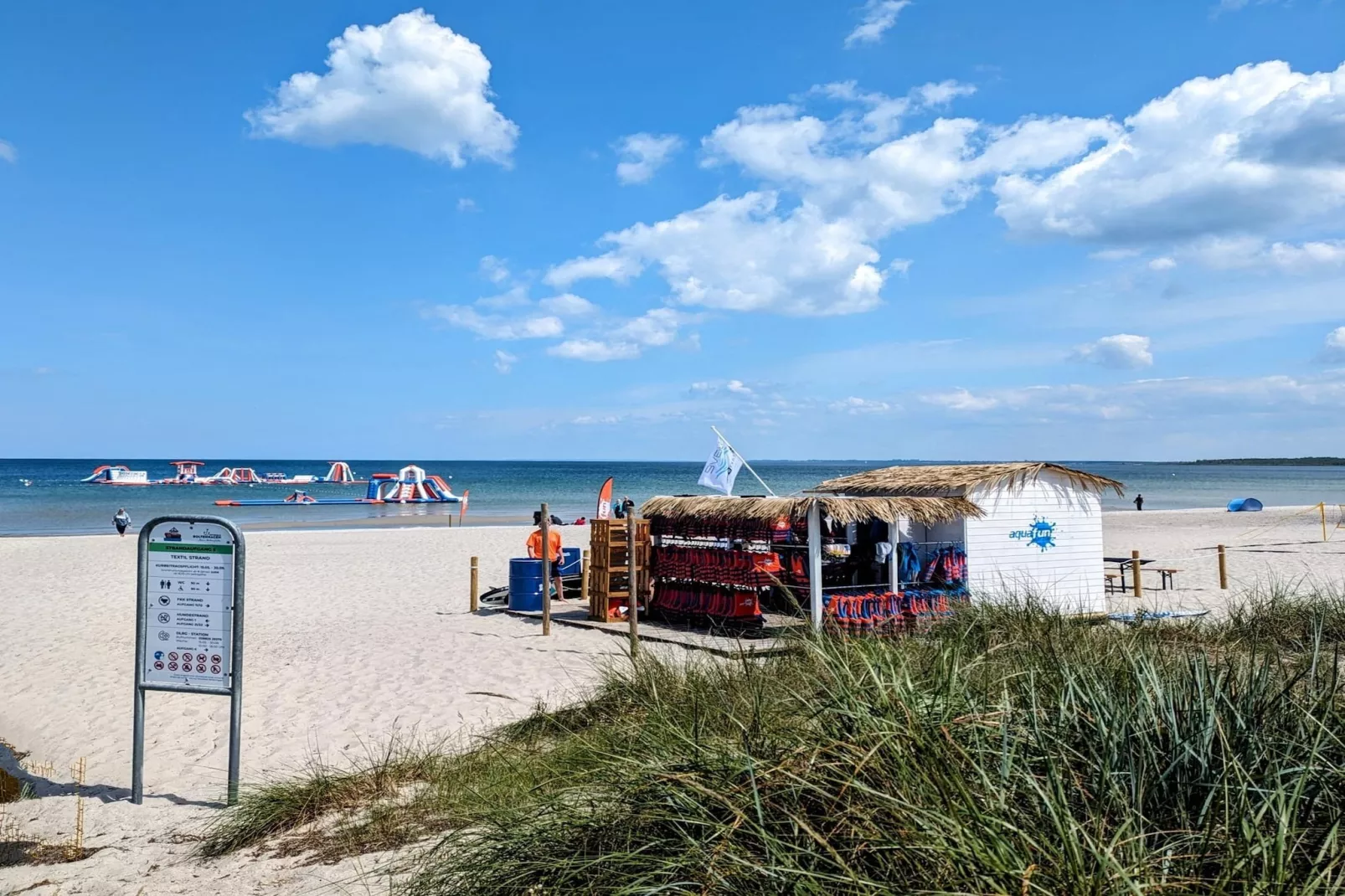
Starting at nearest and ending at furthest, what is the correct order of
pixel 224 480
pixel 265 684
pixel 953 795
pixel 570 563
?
1. pixel 953 795
2. pixel 265 684
3. pixel 570 563
4. pixel 224 480

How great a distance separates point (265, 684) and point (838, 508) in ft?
21.3

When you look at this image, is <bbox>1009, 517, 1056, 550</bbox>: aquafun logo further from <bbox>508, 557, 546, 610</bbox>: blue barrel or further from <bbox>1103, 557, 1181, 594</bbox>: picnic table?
<bbox>508, 557, 546, 610</bbox>: blue barrel

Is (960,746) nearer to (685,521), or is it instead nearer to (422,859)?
(422,859)

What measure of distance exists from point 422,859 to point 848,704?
1911 millimetres

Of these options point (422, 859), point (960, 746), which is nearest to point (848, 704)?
point (960, 746)

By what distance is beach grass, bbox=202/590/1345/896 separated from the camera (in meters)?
2.44

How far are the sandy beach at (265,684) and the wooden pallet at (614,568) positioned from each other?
945 millimetres

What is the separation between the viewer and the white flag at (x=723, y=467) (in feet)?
48.1

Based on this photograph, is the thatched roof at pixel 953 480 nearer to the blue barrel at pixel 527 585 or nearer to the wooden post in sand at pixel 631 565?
the wooden post in sand at pixel 631 565

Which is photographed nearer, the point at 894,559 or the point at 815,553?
the point at 815,553

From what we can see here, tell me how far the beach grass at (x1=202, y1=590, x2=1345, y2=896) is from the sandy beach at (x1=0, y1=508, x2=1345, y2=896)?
135 cm

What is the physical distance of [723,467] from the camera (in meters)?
14.8

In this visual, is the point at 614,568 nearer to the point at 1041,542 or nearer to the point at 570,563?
the point at 570,563

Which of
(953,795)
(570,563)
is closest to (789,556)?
(570,563)
